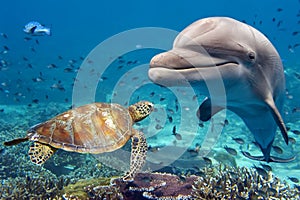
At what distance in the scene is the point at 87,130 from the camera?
4.36 m

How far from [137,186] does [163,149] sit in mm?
5515

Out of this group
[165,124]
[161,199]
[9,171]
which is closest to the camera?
[161,199]

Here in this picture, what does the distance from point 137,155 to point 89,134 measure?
2.89ft

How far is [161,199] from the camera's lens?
4414 mm

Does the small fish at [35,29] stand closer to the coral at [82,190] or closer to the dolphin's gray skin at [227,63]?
the coral at [82,190]

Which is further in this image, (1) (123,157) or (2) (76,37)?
(2) (76,37)

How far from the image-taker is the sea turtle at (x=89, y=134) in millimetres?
4098

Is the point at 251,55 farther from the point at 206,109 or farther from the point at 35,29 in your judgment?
the point at 35,29

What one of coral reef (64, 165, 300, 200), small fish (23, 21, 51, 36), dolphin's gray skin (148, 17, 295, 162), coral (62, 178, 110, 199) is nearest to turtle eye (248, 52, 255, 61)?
dolphin's gray skin (148, 17, 295, 162)

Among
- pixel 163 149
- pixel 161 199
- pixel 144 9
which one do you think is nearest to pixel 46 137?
pixel 161 199

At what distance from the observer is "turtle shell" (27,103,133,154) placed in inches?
162

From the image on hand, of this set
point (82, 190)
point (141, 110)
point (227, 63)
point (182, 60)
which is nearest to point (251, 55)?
point (227, 63)

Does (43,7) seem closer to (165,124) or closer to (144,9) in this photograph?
(144,9)

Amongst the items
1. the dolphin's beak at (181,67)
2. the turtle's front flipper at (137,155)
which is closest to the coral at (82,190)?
the turtle's front flipper at (137,155)
